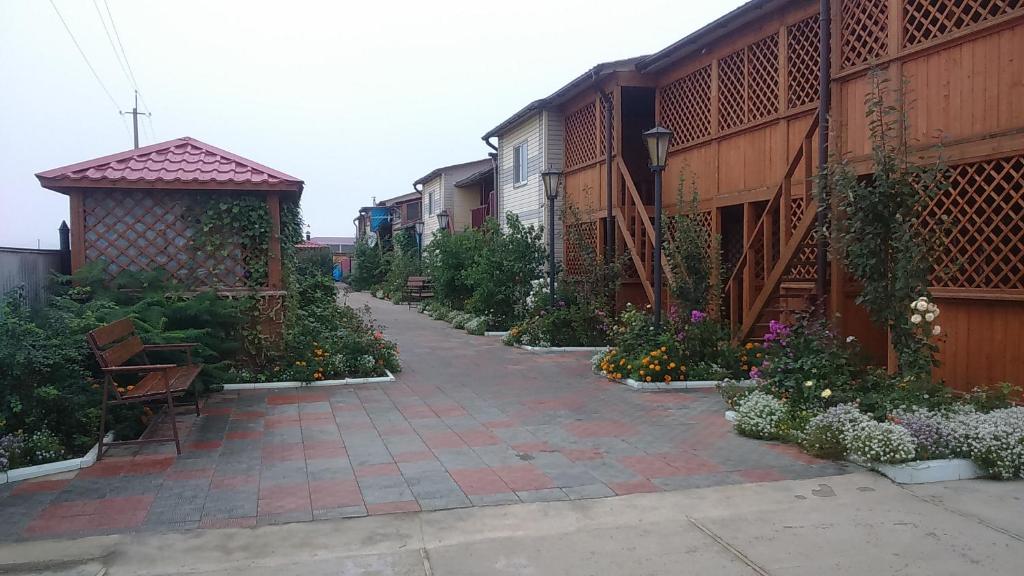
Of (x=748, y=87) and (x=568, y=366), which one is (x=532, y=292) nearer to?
(x=568, y=366)

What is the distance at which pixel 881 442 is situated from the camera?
5594 millimetres

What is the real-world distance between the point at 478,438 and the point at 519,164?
1396cm

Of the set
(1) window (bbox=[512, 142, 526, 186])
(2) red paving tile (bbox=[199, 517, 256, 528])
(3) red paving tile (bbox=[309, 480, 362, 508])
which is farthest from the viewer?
(1) window (bbox=[512, 142, 526, 186])

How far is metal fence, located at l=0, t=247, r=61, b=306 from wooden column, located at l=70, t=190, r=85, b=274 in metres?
0.27

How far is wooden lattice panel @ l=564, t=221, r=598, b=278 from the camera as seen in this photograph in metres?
14.5

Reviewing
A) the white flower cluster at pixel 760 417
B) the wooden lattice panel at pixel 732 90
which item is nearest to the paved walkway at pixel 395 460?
the white flower cluster at pixel 760 417

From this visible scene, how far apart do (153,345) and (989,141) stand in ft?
27.4

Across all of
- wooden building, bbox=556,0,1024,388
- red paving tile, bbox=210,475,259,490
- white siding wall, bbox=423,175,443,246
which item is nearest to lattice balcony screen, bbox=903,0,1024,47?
wooden building, bbox=556,0,1024,388

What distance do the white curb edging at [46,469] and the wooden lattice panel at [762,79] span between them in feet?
30.6

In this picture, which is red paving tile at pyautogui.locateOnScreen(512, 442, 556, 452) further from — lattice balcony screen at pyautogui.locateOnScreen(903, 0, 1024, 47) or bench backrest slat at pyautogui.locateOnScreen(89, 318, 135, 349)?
lattice balcony screen at pyautogui.locateOnScreen(903, 0, 1024, 47)

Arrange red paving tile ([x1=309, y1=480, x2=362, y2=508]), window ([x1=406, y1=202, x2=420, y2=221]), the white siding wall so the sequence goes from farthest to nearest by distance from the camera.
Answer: window ([x1=406, y1=202, x2=420, y2=221])
the white siding wall
red paving tile ([x1=309, y1=480, x2=362, y2=508])

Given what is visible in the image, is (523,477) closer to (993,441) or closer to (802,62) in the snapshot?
(993,441)

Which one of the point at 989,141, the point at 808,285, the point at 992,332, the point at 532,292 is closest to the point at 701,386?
the point at 808,285

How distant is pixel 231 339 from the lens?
9.24 meters
